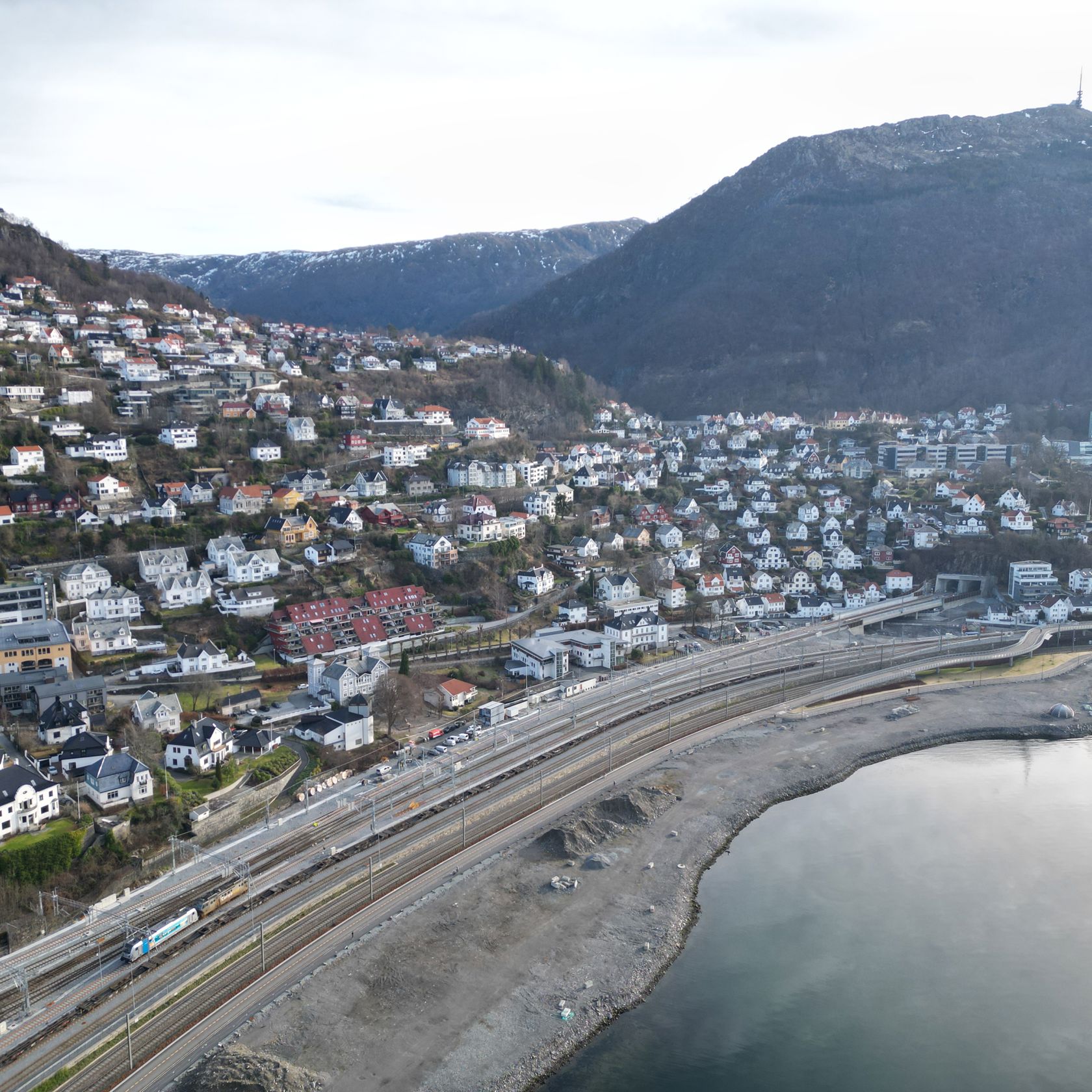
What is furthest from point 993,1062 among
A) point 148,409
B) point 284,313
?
point 284,313

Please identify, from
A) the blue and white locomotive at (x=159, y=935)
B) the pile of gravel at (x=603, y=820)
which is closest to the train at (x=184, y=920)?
the blue and white locomotive at (x=159, y=935)

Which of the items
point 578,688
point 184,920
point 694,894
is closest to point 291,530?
point 578,688

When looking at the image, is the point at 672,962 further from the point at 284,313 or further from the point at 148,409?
the point at 284,313

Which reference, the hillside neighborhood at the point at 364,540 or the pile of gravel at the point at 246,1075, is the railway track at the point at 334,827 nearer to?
the hillside neighborhood at the point at 364,540

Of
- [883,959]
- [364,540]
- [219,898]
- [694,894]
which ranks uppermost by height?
[364,540]

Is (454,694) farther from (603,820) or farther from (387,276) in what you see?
(387,276)

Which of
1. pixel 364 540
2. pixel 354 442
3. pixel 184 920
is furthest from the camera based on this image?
pixel 354 442

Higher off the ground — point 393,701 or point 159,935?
point 393,701

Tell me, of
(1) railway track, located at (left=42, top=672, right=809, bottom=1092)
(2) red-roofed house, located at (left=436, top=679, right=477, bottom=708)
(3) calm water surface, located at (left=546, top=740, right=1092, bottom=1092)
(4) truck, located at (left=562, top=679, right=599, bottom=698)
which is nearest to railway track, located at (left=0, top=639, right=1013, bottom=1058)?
(1) railway track, located at (left=42, top=672, right=809, bottom=1092)
